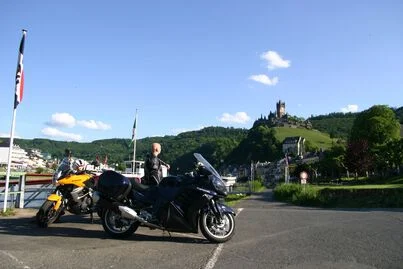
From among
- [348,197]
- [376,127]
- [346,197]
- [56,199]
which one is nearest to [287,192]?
[346,197]

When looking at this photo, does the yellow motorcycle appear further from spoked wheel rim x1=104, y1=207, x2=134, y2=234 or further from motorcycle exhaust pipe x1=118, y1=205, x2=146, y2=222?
motorcycle exhaust pipe x1=118, y1=205, x2=146, y2=222

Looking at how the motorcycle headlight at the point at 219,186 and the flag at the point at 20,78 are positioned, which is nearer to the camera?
the motorcycle headlight at the point at 219,186

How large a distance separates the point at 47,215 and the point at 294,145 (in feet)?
544

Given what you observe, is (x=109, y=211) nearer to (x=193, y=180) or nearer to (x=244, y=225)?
(x=193, y=180)

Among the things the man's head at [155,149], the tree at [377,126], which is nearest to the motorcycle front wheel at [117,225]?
the man's head at [155,149]

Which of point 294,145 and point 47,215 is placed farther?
point 294,145

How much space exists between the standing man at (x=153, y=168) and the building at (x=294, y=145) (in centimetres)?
15859

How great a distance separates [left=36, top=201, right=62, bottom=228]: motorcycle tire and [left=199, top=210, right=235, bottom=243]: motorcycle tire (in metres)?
3.37

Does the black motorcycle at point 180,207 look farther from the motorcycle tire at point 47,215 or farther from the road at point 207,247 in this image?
the motorcycle tire at point 47,215

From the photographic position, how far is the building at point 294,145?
16738 cm

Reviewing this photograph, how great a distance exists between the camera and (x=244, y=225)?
9312 mm

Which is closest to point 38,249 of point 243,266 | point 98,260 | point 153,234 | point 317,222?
point 98,260

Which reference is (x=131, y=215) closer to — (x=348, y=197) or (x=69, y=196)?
(x=69, y=196)

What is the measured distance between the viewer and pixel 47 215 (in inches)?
347
